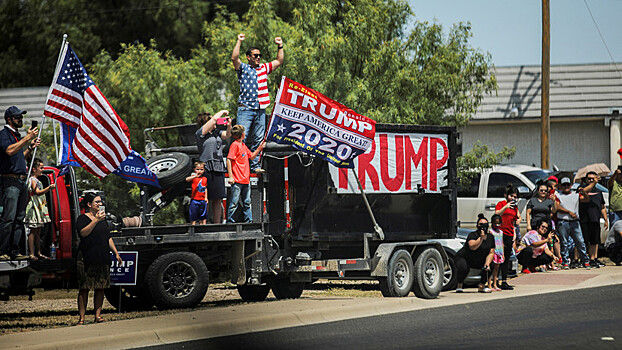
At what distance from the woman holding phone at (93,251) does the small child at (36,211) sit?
1.18 meters

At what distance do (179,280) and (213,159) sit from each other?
1782 mm

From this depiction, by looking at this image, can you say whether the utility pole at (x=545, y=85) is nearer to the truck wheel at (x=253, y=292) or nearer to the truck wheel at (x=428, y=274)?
the truck wheel at (x=428, y=274)

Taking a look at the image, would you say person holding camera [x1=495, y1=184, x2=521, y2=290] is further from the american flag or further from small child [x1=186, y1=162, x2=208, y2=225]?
the american flag

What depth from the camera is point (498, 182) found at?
22.2 metres

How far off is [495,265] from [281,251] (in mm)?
3813

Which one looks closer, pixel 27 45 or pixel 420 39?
pixel 420 39

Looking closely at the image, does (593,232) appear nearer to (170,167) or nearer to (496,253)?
(496,253)

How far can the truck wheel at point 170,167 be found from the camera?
14.5m

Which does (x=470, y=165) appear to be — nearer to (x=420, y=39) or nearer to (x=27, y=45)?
(x=420, y=39)

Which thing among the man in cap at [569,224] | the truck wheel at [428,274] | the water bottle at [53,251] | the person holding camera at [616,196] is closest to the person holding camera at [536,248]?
the man in cap at [569,224]

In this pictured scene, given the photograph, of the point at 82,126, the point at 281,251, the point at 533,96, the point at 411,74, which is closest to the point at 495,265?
the point at 281,251

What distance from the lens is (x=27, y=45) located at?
163 ft

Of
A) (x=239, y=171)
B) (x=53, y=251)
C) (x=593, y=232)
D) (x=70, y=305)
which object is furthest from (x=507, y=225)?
(x=53, y=251)

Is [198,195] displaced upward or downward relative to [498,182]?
downward
